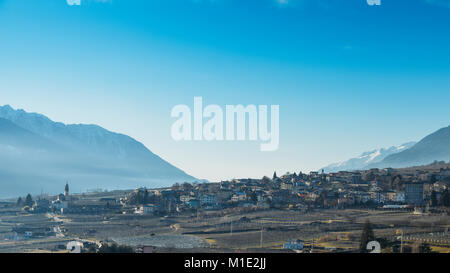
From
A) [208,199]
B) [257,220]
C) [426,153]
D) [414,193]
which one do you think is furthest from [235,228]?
[426,153]

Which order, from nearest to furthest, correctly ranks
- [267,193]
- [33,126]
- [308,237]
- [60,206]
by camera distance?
1. [308,237]
2. [60,206]
3. [267,193]
4. [33,126]

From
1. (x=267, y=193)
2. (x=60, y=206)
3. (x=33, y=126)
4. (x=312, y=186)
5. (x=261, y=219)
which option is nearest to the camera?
(x=261, y=219)

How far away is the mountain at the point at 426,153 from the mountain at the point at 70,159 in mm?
65649

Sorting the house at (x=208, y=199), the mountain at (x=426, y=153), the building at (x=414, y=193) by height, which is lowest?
the house at (x=208, y=199)

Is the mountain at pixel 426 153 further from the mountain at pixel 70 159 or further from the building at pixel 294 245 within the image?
the building at pixel 294 245

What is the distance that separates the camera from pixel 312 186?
4259 centimetres

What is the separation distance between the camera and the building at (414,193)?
107 ft

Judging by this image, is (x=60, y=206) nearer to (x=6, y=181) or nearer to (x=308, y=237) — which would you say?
(x=308, y=237)

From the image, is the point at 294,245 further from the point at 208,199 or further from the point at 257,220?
the point at 208,199

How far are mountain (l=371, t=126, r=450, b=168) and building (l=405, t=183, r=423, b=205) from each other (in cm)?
9222

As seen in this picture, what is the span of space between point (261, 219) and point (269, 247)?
10.8m

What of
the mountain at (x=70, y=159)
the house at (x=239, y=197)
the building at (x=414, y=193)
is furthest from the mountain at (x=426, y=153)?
the house at (x=239, y=197)
